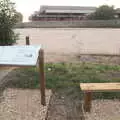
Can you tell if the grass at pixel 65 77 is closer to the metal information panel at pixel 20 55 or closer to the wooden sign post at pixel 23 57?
the wooden sign post at pixel 23 57

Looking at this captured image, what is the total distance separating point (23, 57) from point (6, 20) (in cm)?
250

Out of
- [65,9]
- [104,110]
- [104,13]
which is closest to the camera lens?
[104,110]

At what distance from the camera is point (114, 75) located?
6.69 meters

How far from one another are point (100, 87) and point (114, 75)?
2.25 meters

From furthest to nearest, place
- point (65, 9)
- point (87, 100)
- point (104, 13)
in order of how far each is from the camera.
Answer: point (65, 9) < point (104, 13) < point (87, 100)

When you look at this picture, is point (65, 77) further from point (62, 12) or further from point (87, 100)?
point (62, 12)

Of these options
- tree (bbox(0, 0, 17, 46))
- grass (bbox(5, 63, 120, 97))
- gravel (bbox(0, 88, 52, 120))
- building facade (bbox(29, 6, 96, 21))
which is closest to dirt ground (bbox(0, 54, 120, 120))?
gravel (bbox(0, 88, 52, 120))

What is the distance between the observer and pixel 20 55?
4.68 m

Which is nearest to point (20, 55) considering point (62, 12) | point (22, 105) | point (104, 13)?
point (22, 105)

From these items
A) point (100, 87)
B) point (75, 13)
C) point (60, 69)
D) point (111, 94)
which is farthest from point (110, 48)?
point (75, 13)

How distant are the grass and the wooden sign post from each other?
107 centimetres

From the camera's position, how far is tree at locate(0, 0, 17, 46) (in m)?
6.83

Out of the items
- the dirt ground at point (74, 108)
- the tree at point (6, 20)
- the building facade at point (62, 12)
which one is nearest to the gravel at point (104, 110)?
the dirt ground at point (74, 108)

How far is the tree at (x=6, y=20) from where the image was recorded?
6.83 m
